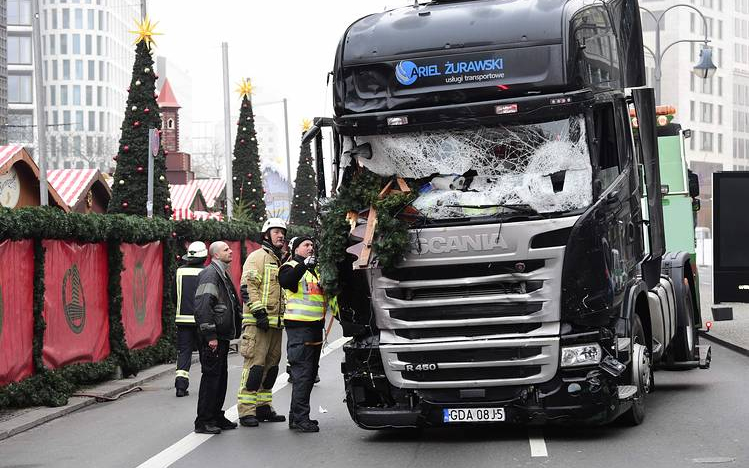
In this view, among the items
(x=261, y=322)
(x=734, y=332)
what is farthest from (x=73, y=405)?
(x=734, y=332)

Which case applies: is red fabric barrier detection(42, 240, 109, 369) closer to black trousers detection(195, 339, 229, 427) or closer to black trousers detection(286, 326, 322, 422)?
black trousers detection(195, 339, 229, 427)

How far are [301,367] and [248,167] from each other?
3727 cm

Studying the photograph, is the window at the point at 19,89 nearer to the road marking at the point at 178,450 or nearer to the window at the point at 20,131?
the window at the point at 20,131

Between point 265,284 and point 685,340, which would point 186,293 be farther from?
point 685,340

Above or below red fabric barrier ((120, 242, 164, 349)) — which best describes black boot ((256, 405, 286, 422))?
below

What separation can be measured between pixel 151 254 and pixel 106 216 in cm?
A: 287

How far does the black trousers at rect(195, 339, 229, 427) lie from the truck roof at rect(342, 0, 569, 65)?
10.1 ft

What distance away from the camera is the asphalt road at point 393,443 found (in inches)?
395

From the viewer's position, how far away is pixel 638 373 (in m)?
11.2

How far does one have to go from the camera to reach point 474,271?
10516mm

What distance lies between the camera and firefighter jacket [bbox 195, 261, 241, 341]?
A: 11906 millimetres

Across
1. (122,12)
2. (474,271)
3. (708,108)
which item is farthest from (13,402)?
(122,12)

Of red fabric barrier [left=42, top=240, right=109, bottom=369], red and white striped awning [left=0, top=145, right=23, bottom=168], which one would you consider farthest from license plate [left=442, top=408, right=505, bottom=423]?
red and white striped awning [left=0, top=145, right=23, bottom=168]

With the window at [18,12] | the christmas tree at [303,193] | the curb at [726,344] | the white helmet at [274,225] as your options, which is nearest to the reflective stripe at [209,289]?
the white helmet at [274,225]
